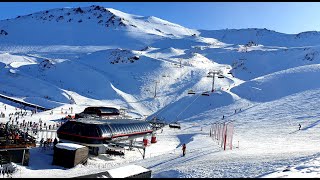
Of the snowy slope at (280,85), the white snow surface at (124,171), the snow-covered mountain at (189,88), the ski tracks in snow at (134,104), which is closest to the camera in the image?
the white snow surface at (124,171)

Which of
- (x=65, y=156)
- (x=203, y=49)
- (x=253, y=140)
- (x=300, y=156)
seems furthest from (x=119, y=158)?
(x=203, y=49)

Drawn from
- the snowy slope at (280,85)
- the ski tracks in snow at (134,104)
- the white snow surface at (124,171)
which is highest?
the snowy slope at (280,85)

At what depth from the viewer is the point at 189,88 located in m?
94.7

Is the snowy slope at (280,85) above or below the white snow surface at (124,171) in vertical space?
above

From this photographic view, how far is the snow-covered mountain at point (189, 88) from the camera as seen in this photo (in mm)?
36438

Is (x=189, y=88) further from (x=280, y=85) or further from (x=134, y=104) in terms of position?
(x=280, y=85)

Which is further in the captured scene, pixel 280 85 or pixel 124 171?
pixel 280 85

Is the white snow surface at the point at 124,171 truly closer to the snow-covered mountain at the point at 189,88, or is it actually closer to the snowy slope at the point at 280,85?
the snow-covered mountain at the point at 189,88

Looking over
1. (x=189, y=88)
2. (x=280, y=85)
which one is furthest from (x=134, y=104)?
(x=280, y=85)

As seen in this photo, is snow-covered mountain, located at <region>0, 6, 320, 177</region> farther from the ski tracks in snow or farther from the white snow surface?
the white snow surface

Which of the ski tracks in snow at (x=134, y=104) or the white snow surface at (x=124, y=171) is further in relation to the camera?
the ski tracks in snow at (x=134, y=104)

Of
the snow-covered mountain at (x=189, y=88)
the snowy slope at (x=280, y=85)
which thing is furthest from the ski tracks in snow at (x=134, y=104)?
the snowy slope at (x=280, y=85)

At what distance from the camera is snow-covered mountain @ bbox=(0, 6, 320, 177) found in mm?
36438

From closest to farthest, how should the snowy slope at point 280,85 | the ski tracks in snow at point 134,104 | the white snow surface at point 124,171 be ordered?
the white snow surface at point 124,171 < the snowy slope at point 280,85 < the ski tracks in snow at point 134,104
